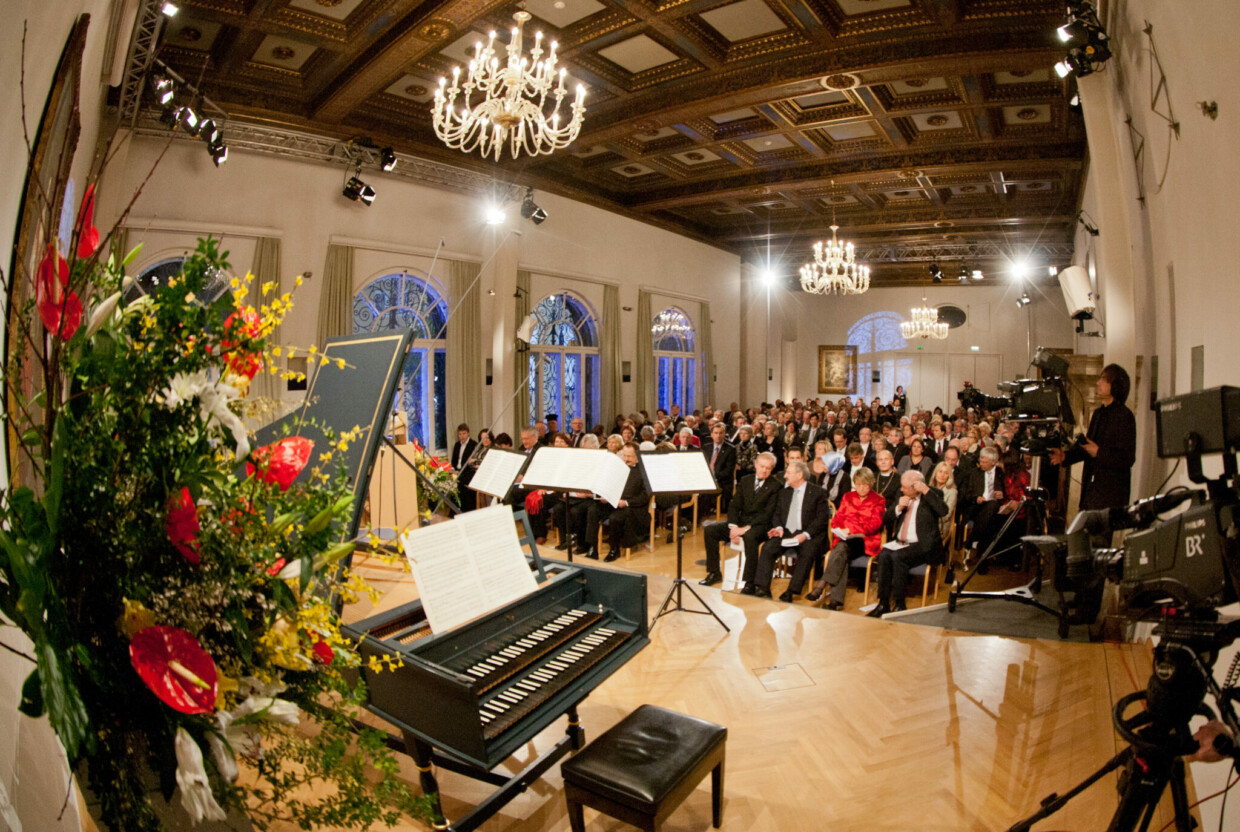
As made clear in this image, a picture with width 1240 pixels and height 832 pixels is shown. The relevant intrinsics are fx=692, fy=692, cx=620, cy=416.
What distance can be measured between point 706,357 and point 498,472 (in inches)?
441

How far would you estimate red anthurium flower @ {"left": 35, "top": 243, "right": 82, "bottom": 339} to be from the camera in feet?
2.88

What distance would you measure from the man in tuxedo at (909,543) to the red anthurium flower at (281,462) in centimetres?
496

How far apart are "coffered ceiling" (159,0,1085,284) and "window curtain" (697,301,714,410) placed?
2.93 m

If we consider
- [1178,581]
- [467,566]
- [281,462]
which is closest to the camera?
[281,462]

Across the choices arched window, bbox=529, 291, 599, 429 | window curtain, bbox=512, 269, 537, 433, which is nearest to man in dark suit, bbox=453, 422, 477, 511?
window curtain, bbox=512, 269, 537, 433

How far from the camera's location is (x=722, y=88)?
777 centimetres

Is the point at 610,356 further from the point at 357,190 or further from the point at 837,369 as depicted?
the point at 837,369

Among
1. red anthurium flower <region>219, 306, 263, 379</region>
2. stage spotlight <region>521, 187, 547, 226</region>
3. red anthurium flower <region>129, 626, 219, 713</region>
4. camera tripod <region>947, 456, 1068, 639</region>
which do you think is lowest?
camera tripod <region>947, 456, 1068, 639</region>

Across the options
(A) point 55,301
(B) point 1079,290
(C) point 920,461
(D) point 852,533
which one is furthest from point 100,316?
(B) point 1079,290

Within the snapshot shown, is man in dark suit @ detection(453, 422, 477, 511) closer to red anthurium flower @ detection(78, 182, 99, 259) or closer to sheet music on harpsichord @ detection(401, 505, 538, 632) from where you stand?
sheet music on harpsichord @ detection(401, 505, 538, 632)

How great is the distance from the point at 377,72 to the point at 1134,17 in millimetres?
6560

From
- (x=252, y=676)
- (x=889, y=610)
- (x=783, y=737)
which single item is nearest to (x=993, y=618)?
(x=889, y=610)

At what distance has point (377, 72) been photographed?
23.9ft

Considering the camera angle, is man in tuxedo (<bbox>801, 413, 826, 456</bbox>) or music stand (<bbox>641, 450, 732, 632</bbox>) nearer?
music stand (<bbox>641, 450, 732, 632</bbox>)
